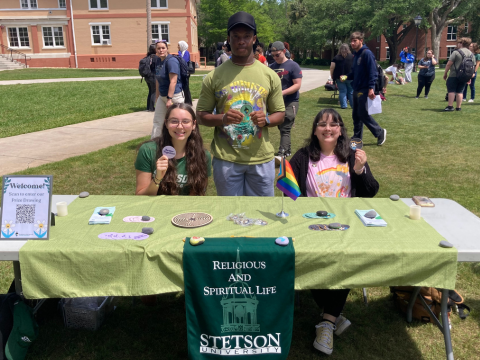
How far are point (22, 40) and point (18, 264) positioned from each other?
37.5 meters

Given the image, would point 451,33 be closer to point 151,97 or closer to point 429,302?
point 151,97

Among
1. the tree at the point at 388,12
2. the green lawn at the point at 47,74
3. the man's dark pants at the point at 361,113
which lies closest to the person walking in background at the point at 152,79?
the man's dark pants at the point at 361,113

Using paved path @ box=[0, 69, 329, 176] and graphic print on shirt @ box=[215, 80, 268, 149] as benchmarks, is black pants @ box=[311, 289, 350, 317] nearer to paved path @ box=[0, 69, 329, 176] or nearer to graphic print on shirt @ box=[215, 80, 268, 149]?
graphic print on shirt @ box=[215, 80, 268, 149]

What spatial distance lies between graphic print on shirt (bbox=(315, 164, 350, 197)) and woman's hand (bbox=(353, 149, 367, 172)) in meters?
0.11

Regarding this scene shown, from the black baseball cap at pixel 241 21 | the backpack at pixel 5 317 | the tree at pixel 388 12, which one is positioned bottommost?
the backpack at pixel 5 317

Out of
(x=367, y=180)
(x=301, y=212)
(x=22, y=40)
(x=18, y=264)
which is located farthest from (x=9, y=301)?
(x=22, y=40)

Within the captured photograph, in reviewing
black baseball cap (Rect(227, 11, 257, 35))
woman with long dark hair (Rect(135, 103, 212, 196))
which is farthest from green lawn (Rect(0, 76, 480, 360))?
black baseball cap (Rect(227, 11, 257, 35))

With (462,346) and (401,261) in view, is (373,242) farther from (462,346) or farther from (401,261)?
(462,346)

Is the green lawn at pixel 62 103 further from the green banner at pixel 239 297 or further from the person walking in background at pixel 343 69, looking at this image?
the green banner at pixel 239 297

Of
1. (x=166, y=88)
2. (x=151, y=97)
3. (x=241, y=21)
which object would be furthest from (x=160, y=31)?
(x=241, y=21)

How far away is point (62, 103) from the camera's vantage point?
12.8m

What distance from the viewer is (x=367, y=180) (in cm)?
313

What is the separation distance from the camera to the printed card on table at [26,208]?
227 centimetres

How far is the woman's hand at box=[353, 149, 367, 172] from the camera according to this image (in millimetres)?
2984
